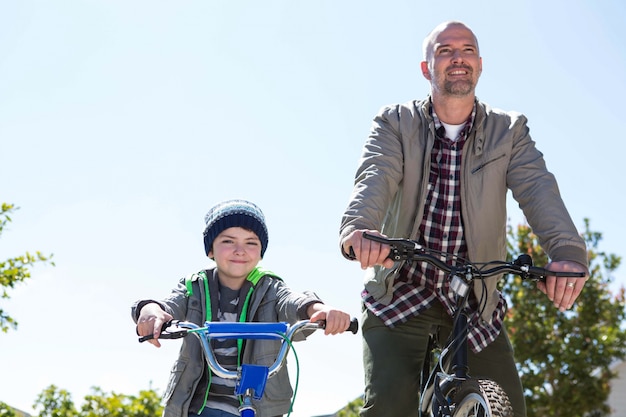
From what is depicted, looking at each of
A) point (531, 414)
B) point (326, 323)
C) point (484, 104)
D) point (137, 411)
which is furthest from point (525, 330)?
point (326, 323)

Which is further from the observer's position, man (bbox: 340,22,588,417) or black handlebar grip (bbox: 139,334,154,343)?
man (bbox: 340,22,588,417)

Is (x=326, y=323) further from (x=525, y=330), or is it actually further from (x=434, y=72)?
(x=525, y=330)

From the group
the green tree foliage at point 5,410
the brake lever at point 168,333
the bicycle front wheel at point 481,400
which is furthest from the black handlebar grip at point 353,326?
the green tree foliage at point 5,410

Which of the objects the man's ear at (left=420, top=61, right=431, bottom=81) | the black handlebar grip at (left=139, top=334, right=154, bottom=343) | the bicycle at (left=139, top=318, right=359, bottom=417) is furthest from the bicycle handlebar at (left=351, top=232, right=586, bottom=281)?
the man's ear at (left=420, top=61, right=431, bottom=81)

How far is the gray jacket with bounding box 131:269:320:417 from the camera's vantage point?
3.83m

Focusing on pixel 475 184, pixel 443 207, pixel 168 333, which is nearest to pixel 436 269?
pixel 443 207

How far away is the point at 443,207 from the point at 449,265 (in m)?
0.67

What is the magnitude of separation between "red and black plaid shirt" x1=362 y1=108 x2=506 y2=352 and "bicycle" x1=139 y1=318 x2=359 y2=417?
2.28ft

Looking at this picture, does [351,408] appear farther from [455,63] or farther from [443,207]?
[455,63]

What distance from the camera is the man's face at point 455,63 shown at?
4152 millimetres

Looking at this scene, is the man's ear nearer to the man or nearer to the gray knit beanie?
the man

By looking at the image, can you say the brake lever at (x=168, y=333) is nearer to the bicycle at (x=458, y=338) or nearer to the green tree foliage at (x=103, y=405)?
the bicycle at (x=458, y=338)

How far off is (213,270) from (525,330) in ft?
39.0

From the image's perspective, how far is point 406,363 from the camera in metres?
3.92
